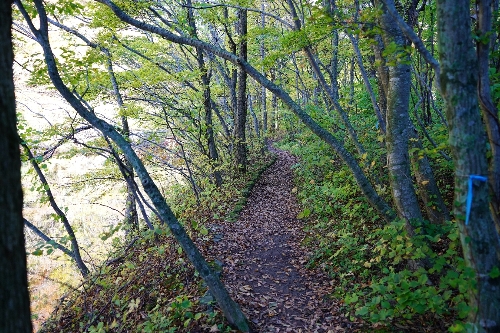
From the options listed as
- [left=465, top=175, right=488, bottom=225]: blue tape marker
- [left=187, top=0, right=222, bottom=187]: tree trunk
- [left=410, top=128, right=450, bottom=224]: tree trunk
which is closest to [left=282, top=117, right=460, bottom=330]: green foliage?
[left=410, top=128, right=450, bottom=224]: tree trunk

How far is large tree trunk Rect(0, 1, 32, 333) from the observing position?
5.24 feet

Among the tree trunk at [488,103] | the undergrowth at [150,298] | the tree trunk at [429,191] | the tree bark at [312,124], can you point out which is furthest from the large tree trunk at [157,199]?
the tree trunk at [429,191]

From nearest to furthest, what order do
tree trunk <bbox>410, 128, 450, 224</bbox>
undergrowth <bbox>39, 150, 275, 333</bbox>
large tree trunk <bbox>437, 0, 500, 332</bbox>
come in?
large tree trunk <bbox>437, 0, 500, 332</bbox>, undergrowth <bbox>39, 150, 275, 333</bbox>, tree trunk <bbox>410, 128, 450, 224</bbox>

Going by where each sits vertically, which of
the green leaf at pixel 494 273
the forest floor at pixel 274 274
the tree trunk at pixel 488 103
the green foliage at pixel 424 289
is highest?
the tree trunk at pixel 488 103

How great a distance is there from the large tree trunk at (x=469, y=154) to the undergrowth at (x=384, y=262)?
176 mm

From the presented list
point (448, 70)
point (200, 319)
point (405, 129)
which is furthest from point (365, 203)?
point (448, 70)

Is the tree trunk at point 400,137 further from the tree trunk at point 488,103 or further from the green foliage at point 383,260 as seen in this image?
the tree trunk at point 488,103

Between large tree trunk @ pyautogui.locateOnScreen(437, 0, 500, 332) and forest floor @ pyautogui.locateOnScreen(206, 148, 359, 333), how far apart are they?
226 centimetres

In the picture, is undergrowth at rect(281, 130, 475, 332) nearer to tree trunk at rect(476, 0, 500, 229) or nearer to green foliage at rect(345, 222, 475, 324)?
green foliage at rect(345, 222, 475, 324)

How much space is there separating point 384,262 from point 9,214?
5.83m

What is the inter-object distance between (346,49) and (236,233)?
1076 centimetres

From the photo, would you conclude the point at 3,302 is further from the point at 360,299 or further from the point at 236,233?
the point at 236,233

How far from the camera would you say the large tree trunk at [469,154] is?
264 cm

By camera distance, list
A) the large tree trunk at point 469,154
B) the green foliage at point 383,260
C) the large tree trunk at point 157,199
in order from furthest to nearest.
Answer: the large tree trunk at point 157,199, the green foliage at point 383,260, the large tree trunk at point 469,154
